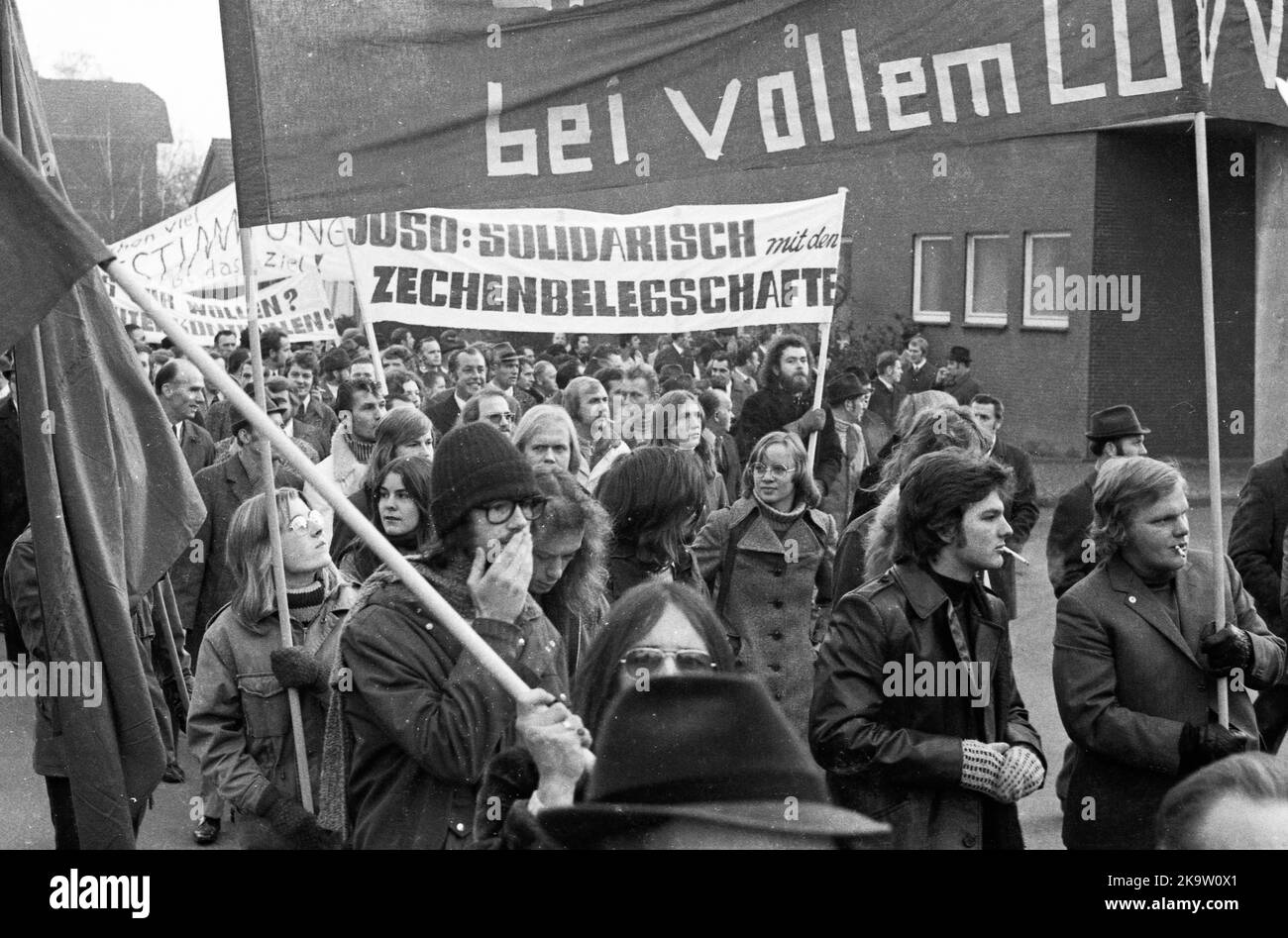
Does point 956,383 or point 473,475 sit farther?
point 956,383

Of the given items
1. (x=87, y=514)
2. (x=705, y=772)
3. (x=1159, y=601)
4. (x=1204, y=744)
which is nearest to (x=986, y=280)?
(x=1159, y=601)

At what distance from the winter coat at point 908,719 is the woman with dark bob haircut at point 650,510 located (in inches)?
62.1

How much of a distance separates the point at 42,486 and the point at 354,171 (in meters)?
1.17

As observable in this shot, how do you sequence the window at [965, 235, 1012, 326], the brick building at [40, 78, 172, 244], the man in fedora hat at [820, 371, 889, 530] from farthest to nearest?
the brick building at [40, 78, 172, 244], the window at [965, 235, 1012, 326], the man in fedora hat at [820, 371, 889, 530]

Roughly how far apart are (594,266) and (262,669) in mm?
4846

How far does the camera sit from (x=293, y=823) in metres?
4.73

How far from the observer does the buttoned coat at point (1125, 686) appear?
4668mm

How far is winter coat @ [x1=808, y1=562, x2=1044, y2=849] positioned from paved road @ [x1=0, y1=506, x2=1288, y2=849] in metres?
2.67

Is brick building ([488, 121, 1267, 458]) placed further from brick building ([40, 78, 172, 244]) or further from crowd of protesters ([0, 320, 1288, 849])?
brick building ([40, 78, 172, 244])

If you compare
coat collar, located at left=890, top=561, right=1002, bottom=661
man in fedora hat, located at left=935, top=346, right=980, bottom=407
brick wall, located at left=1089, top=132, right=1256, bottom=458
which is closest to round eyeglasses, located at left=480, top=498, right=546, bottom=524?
coat collar, located at left=890, top=561, right=1002, bottom=661

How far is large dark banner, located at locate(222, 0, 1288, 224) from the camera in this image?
445cm

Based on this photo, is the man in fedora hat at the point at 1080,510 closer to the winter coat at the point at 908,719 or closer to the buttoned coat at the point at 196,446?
the winter coat at the point at 908,719

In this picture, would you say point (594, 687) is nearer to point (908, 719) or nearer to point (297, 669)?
point (908, 719)
